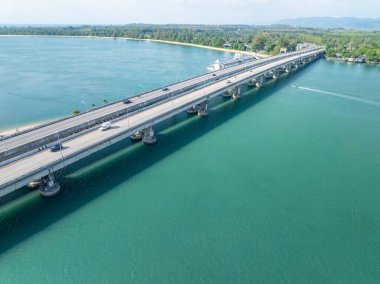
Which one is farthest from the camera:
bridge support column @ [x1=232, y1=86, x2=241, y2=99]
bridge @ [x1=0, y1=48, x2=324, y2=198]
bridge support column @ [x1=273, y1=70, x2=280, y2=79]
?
bridge support column @ [x1=273, y1=70, x2=280, y2=79]

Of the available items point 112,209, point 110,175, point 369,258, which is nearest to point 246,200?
point 369,258

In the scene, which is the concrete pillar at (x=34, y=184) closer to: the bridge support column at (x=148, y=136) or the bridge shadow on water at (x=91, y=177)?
the bridge shadow on water at (x=91, y=177)

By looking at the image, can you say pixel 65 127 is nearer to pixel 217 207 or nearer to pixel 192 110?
pixel 217 207

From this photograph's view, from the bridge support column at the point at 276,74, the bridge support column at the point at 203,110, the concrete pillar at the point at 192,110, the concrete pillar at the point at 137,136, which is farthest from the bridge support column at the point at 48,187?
the bridge support column at the point at 276,74

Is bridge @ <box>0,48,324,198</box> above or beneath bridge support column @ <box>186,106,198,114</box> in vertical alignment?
above

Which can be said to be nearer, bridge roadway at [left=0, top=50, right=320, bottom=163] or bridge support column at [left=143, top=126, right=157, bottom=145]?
bridge roadway at [left=0, top=50, right=320, bottom=163]

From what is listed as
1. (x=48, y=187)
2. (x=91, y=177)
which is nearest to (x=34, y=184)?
(x=48, y=187)

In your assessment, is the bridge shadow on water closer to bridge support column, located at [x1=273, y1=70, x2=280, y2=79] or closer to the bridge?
the bridge

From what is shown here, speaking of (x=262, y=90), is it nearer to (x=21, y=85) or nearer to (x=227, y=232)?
(x=227, y=232)

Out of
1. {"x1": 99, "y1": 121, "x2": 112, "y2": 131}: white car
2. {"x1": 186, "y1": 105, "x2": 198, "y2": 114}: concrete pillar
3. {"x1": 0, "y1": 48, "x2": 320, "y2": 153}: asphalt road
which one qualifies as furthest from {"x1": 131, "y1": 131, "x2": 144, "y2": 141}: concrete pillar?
{"x1": 186, "y1": 105, "x2": 198, "y2": 114}: concrete pillar
